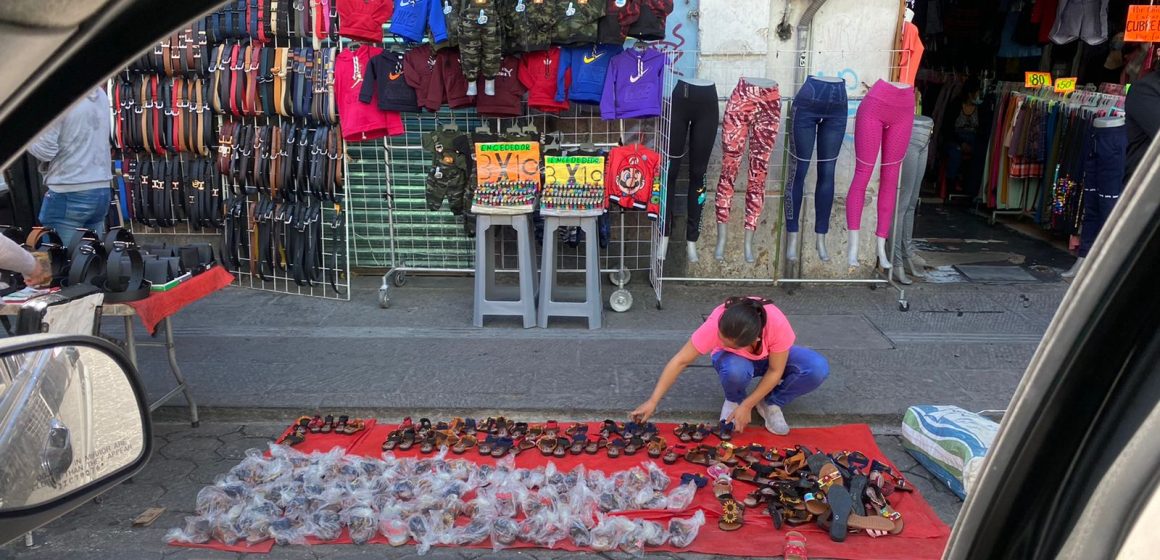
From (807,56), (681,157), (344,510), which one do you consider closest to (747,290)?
(681,157)

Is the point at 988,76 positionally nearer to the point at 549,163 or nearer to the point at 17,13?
the point at 549,163

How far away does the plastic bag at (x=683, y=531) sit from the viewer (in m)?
3.58

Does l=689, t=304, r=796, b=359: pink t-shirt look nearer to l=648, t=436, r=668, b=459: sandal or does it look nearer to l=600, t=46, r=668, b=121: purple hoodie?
l=648, t=436, r=668, b=459: sandal

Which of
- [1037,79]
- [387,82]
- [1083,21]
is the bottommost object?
[387,82]

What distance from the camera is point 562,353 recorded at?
5695mm

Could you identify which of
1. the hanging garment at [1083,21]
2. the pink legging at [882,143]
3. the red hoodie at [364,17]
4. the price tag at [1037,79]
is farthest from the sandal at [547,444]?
the hanging garment at [1083,21]

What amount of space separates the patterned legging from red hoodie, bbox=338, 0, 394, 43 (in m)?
2.69

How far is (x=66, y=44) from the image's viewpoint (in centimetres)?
114

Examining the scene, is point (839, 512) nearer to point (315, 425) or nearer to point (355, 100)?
point (315, 425)

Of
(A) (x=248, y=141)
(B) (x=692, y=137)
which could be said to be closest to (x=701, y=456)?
(B) (x=692, y=137)

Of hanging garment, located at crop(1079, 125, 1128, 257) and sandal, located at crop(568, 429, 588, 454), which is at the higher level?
hanging garment, located at crop(1079, 125, 1128, 257)

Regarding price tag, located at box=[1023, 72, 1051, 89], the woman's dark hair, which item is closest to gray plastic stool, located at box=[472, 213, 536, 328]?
the woman's dark hair

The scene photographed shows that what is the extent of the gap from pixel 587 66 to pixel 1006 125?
214 inches

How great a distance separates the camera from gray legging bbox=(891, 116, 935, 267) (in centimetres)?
693
